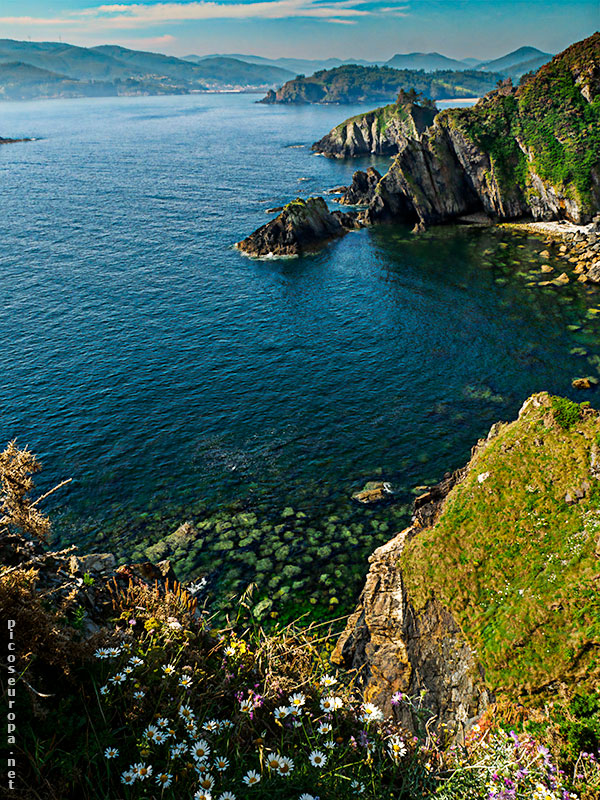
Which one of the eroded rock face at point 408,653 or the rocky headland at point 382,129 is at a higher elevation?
the rocky headland at point 382,129

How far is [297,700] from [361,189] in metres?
132

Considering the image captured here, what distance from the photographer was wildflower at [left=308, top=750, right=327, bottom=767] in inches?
316

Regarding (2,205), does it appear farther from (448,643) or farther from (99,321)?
(448,643)

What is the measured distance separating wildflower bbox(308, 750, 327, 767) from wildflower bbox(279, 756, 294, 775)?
0.40 m

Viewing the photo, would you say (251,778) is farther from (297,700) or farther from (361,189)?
(361,189)

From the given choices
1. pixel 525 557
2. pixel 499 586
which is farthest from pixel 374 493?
pixel 499 586

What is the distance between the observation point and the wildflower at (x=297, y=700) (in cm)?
913

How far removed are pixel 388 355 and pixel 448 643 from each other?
4273cm

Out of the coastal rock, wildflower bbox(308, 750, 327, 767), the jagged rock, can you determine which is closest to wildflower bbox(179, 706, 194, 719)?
wildflower bbox(308, 750, 327, 767)

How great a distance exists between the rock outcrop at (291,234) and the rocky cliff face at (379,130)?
108 metres

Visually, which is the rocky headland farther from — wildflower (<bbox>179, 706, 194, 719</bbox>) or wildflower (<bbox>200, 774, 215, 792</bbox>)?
wildflower (<bbox>200, 774, 215, 792</bbox>)

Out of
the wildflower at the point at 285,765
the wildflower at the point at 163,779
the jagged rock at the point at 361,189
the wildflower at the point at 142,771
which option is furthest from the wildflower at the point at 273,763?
the jagged rock at the point at 361,189

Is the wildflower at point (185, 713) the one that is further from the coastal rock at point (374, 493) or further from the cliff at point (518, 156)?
the cliff at point (518, 156)

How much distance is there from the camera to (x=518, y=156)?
92.7 metres
